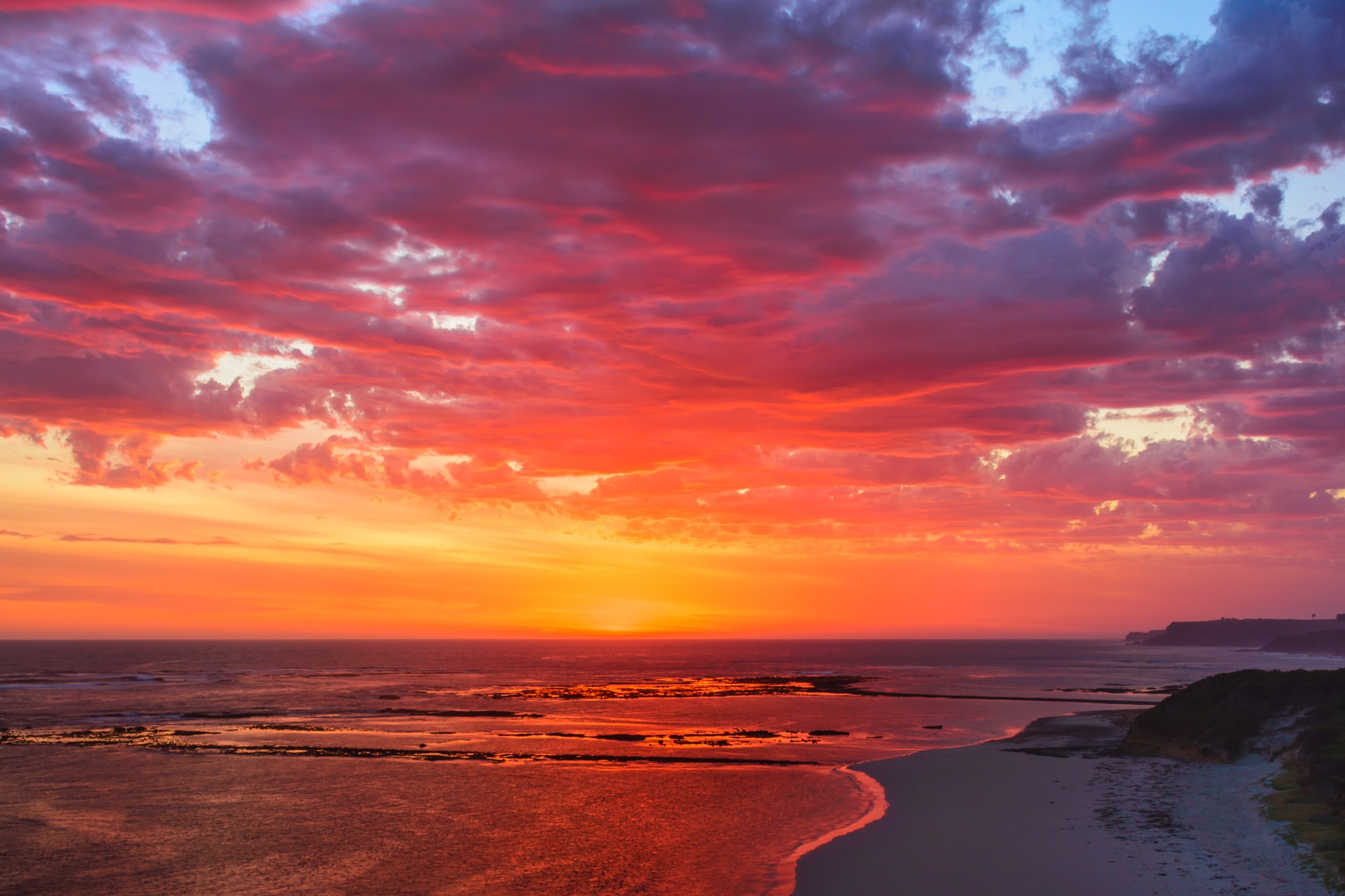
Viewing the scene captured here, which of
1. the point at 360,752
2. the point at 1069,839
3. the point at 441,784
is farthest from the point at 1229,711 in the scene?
the point at 360,752

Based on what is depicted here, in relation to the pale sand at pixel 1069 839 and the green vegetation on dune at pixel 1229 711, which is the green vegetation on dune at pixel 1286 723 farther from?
the pale sand at pixel 1069 839

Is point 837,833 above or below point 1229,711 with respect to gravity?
below

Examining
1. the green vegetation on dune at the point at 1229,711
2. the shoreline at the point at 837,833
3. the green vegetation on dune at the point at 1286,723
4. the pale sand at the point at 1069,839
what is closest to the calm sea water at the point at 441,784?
the shoreline at the point at 837,833

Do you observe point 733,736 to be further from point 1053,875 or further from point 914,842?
point 1053,875

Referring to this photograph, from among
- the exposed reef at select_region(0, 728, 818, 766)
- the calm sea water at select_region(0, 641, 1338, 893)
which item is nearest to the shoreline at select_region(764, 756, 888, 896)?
the calm sea water at select_region(0, 641, 1338, 893)

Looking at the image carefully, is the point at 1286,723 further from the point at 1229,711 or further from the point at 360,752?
the point at 360,752

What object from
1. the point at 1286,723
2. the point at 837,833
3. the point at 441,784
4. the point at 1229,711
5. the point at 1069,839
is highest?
the point at 1229,711
